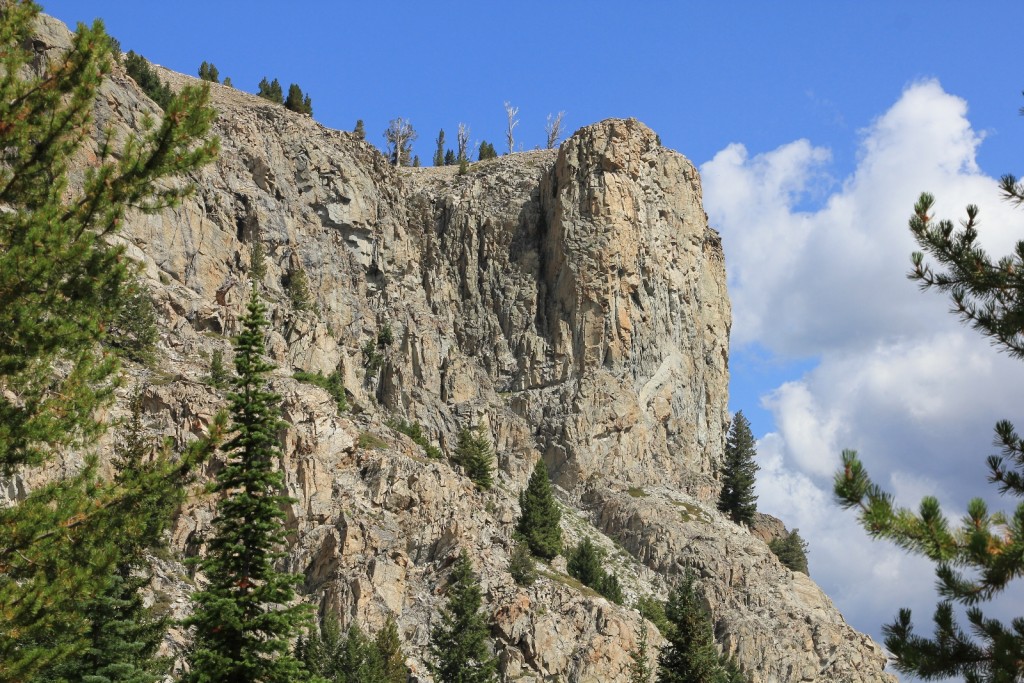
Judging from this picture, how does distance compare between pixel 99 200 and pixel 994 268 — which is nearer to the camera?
pixel 994 268

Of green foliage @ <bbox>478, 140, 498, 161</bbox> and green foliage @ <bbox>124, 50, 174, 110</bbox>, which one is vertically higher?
green foliage @ <bbox>478, 140, 498, 161</bbox>

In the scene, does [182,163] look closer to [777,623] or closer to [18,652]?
[18,652]

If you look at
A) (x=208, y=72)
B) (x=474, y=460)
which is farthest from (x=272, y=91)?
(x=474, y=460)

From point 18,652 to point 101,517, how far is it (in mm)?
2684

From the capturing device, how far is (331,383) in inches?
3597

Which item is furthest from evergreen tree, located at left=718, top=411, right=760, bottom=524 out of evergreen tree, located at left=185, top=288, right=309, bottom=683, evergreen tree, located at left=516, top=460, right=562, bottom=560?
evergreen tree, located at left=185, top=288, right=309, bottom=683

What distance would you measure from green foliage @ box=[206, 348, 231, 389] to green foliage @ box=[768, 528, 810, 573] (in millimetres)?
65080

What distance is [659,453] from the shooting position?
121562 mm

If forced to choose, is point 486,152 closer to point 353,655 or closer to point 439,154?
point 439,154

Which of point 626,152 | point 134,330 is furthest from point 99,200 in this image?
point 626,152

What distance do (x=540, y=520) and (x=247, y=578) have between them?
6424 cm

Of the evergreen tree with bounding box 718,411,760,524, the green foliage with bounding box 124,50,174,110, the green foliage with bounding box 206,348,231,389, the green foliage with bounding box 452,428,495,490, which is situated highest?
the green foliage with bounding box 124,50,174,110

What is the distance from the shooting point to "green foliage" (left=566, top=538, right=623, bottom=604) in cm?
8969

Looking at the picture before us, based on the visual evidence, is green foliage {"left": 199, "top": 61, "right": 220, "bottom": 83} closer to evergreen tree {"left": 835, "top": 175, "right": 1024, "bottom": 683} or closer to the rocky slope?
the rocky slope
